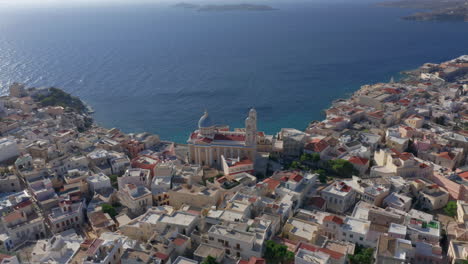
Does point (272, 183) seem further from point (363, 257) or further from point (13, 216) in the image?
point (13, 216)

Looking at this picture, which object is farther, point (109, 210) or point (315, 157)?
point (315, 157)

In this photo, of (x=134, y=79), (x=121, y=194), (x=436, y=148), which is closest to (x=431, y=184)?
(x=436, y=148)

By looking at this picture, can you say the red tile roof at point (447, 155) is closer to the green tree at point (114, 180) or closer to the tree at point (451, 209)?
the tree at point (451, 209)

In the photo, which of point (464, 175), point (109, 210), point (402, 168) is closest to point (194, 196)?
point (109, 210)

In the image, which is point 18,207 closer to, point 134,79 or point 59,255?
point 59,255

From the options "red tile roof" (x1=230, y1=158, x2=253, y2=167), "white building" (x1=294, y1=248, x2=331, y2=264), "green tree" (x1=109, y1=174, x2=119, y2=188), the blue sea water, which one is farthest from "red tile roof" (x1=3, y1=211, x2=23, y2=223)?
the blue sea water
